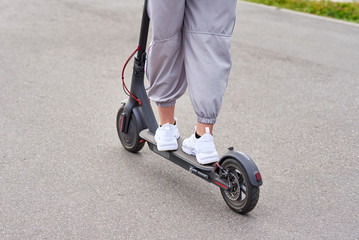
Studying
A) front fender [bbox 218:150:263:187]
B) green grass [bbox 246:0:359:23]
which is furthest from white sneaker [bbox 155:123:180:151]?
green grass [bbox 246:0:359:23]

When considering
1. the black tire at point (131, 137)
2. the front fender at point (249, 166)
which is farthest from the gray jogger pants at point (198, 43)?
the black tire at point (131, 137)

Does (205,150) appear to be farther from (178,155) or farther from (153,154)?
(153,154)

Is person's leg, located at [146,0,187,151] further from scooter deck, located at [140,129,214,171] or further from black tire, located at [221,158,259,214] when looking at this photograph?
black tire, located at [221,158,259,214]

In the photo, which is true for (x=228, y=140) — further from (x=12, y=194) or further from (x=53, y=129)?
(x=12, y=194)

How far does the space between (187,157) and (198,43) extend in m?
0.71

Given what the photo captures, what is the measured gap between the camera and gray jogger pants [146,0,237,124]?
2771mm

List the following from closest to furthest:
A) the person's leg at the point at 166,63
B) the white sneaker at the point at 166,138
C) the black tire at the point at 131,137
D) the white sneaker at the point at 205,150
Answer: the person's leg at the point at 166,63 → the white sneaker at the point at 205,150 → the white sneaker at the point at 166,138 → the black tire at the point at 131,137

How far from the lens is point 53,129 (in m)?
4.02

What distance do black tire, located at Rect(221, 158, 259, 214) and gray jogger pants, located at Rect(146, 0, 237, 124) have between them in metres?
0.29

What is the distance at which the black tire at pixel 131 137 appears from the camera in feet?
11.5

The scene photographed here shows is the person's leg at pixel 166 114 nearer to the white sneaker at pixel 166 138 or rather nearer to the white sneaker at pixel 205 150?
the white sneaker at pixel 166 138

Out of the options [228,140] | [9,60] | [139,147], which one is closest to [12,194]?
[139,147]

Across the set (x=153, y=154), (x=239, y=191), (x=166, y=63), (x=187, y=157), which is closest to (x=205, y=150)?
(x=187, y=157)

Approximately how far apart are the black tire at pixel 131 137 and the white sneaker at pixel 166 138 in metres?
0.28
